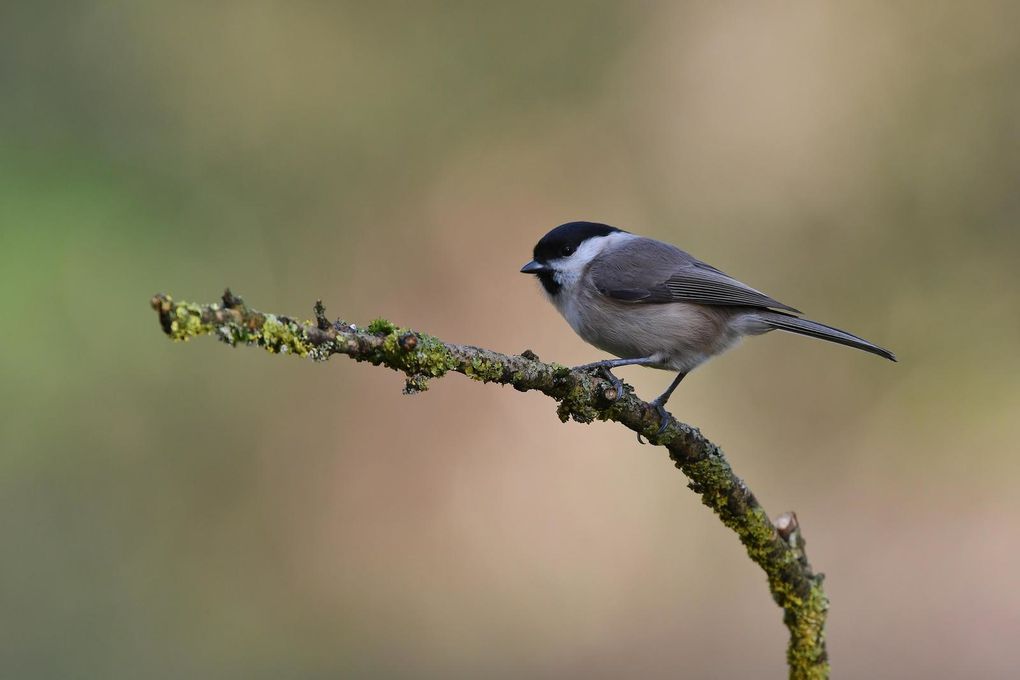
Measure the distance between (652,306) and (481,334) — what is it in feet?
8.23

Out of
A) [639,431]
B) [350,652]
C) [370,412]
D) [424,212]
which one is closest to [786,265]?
[424,212]

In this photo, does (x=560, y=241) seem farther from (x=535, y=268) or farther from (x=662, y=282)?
(x=662, y=282)

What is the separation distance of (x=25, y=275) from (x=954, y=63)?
20.0ft

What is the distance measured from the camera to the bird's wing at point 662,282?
358 cm

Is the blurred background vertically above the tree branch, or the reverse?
the blurred background

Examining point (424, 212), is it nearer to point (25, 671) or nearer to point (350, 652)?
point (350, 652)

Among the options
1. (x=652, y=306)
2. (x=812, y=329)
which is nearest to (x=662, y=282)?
(x=652, y=306)

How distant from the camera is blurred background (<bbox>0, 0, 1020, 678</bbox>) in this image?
521cm

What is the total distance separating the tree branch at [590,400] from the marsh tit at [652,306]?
110cm

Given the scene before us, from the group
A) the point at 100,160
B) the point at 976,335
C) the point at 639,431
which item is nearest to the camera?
the point at 639,431

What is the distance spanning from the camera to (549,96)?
20.8ft

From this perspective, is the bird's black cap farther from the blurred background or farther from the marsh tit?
the blurred background

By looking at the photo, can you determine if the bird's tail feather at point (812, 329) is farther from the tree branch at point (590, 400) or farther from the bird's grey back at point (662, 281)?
the tree branch at point (590, 400)

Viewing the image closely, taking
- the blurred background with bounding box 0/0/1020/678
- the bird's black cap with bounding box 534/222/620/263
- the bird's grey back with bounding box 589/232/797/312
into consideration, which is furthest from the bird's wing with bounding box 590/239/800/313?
the blurred background with bounding box 0/0/1020/678
